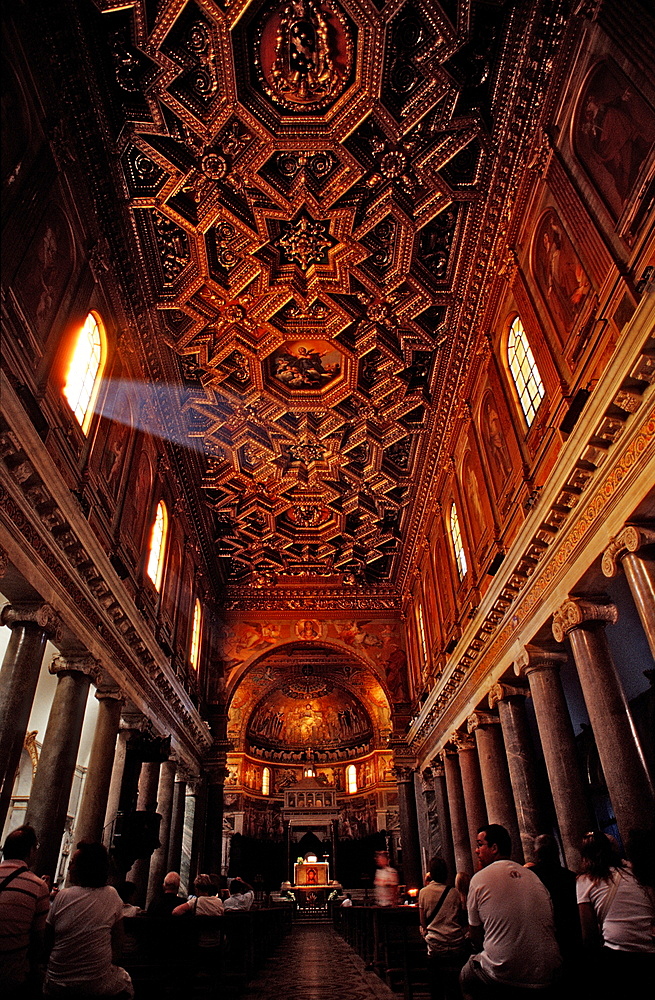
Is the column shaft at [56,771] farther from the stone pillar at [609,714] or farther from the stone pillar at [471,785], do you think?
the stone pillar at [471,785]

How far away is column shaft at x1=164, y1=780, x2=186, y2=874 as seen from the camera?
14.9 metres

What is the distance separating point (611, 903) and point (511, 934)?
1.47 meters

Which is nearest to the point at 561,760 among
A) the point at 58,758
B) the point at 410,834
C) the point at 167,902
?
the point at 167,902

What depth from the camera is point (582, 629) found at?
7.71m

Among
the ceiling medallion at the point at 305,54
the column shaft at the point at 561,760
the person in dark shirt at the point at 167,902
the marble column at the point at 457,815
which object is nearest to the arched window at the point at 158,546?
the person in dark shirt at the point at 167,902

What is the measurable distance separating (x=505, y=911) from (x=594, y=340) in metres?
5.72

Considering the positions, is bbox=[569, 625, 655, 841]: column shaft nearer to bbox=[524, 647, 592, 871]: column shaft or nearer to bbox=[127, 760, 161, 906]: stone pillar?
bbox=[524, 647, 592, 871]: column shaft

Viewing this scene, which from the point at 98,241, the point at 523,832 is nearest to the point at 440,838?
the point at 523,832

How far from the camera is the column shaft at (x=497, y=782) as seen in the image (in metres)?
10.6

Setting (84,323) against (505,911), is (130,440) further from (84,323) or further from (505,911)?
(505,911)

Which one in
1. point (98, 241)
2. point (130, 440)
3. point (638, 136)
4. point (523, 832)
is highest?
point (98, 241)

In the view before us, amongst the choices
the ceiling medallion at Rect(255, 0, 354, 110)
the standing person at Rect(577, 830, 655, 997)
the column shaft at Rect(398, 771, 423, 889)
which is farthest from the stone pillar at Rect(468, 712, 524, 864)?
the ceiling medallion at Rect(255, 0, 354, 110)

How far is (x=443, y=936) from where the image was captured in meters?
5.61

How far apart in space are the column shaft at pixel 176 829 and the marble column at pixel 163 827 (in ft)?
0.83
